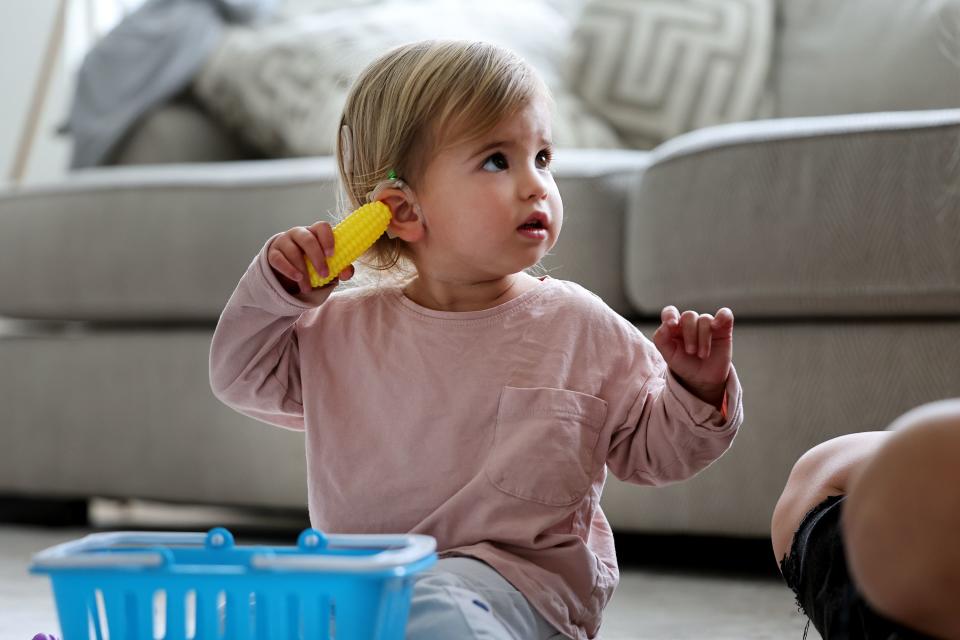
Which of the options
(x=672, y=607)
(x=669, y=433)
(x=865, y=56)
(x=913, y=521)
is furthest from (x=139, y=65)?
(x=913, y=521)

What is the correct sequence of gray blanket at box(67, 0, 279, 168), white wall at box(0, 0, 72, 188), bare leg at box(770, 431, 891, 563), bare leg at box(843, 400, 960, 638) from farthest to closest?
1. white wall at box(0, 0, 72, 188)
2. gray blanket at box(67, 0, 279, 168)
3. bare leg at box(770, 431, 891, 563)
4. bare leg at box(843, 400, 960, 638)

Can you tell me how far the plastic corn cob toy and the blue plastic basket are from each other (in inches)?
9.8

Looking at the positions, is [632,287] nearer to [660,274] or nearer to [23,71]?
[660,274]

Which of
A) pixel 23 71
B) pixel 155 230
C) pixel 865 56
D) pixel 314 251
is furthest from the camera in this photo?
pixel 23 71

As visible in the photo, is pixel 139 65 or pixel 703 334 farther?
pixel 139 65

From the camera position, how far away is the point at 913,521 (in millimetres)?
465

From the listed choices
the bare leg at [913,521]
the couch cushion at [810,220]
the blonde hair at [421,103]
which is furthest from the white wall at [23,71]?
the bare leg at [913,521]

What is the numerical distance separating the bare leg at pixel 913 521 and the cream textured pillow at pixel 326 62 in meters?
1.54

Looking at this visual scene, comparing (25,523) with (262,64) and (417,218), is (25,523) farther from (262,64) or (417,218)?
(417,218)

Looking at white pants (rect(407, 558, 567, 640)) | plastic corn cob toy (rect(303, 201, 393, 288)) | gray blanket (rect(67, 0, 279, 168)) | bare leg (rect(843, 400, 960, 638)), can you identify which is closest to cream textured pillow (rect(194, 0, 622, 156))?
gray blanket (rect(67, 0, 279, 168))

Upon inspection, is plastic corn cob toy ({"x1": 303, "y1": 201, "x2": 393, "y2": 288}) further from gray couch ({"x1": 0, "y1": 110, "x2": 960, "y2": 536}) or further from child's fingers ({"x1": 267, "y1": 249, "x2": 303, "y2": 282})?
gray couch ({"x1": 0, "y1": 110, "x2": 960, "y2": 536})

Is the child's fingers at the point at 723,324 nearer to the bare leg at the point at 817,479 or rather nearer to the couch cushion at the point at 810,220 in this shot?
the bare leg at the point at 817,479

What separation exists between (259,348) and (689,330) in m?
0.36

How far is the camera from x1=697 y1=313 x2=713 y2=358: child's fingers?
85cm
